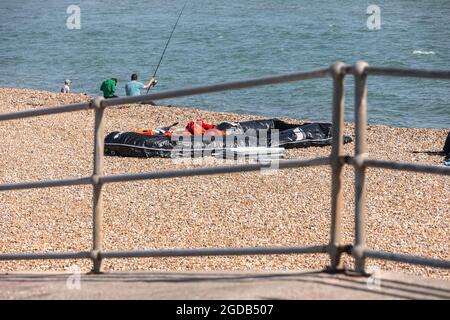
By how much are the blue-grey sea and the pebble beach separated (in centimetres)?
1129

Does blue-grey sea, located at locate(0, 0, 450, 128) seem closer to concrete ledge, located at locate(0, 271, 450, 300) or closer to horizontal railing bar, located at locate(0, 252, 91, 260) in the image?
horizontal railing bar, located at locate(0, 252, 91, 260)

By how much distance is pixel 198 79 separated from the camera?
138 feet

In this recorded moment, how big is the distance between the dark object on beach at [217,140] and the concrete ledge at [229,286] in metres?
9.04

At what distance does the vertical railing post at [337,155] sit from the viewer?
455cm

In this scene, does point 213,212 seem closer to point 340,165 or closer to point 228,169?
point 228,169

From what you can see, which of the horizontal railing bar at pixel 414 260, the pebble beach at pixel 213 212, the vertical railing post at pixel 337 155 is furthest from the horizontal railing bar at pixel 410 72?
the pebble beach at pixel 213 212

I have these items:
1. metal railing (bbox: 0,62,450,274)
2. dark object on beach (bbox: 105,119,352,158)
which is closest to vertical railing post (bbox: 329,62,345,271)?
metal railing (bbox: 0,62,450,274)

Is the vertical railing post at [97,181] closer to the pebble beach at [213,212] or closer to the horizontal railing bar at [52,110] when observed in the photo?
the horizontal railing bar at [52,110]

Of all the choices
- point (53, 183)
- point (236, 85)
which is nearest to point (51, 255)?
point (53, 183)

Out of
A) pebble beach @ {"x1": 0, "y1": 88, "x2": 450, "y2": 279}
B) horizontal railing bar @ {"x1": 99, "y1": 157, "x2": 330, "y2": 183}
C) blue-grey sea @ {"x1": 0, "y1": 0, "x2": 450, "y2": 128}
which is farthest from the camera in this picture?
blue-grey sea @ {"x1": 0, "y1": 0, "x2": 450, "y2": 128}

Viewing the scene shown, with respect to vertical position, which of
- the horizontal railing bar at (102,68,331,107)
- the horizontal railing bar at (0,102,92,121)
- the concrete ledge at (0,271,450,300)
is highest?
the horizontal railing bar at (102,68,331,107)

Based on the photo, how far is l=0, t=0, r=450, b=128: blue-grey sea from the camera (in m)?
32.1

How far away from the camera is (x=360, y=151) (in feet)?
14.9

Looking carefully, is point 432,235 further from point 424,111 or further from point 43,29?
point 43,29
